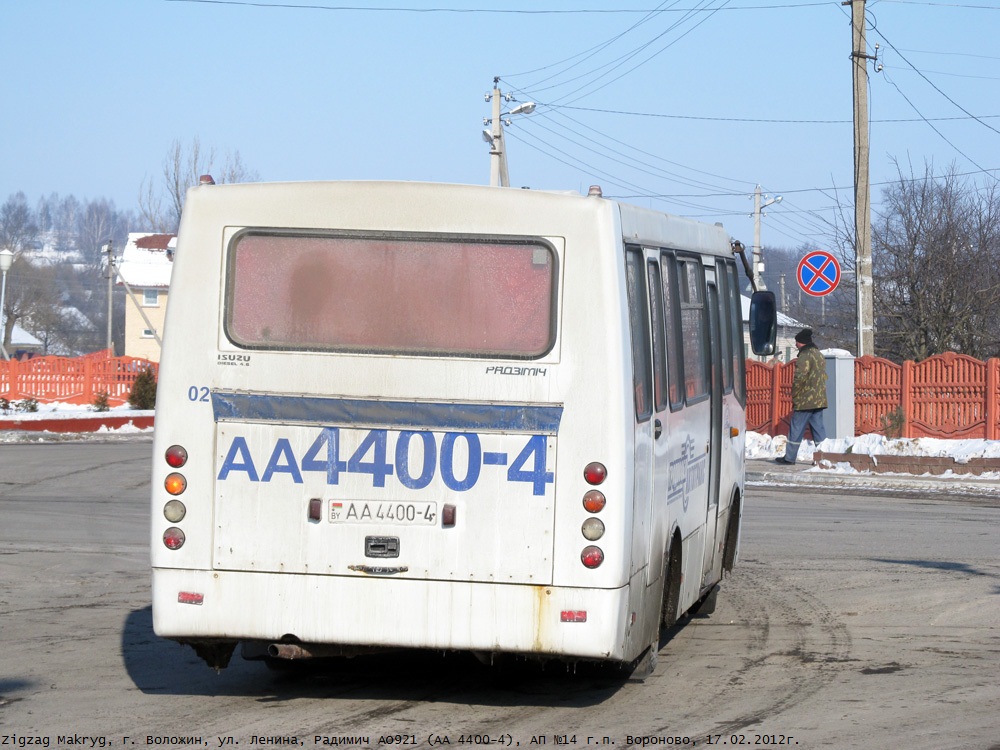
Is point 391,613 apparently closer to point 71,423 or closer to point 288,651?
point 288,651

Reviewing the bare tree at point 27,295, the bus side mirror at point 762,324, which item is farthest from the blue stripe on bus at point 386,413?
the bare tree at point 27,295

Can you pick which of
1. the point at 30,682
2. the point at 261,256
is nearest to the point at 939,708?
the point at 261,256

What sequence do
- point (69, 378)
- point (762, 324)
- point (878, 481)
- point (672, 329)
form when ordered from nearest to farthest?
point (672, 329), point (762, 324), point (878, 481), point (69, 378)

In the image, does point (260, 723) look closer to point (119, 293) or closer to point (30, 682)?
point (30, 682)

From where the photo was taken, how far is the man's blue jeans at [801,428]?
23.2 m

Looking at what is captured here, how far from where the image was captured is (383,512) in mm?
6531

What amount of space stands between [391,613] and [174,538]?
110cm

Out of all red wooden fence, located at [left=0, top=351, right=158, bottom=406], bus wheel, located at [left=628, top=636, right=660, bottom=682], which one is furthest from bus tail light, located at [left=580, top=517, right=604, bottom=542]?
red wooden fence, located at [left=0, top=351, right=158, bottom=406]

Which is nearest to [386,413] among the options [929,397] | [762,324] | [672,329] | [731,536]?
[672,329]

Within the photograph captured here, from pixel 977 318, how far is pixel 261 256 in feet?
108

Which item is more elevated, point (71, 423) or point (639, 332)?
point (639, 332)

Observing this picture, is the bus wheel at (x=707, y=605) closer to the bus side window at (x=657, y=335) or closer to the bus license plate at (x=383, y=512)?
the bus side window at (x=657, y=335)

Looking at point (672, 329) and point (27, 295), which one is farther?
point (27, 295)

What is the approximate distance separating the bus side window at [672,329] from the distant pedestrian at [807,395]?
15179 mm
